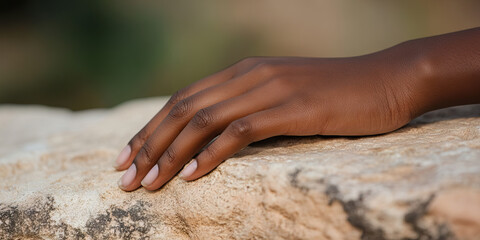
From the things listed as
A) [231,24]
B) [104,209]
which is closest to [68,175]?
[104,209]

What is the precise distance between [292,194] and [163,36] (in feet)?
11.8

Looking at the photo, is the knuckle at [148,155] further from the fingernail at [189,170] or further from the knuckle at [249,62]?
the knuckle at [249,62]

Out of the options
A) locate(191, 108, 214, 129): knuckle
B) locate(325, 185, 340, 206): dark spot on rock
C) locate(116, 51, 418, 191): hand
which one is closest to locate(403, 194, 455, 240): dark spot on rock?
locate(325, 185, 340, 206): dark spot on rock

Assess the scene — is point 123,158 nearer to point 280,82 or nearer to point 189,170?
point 189,170

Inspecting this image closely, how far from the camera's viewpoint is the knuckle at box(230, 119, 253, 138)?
2.90 ft

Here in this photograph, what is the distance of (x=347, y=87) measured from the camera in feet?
3.23

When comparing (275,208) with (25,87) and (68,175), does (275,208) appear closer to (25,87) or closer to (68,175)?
(68,175)

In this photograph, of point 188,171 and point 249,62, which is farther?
point 249,62

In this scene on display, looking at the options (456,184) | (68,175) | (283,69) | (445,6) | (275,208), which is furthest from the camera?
(445,6)

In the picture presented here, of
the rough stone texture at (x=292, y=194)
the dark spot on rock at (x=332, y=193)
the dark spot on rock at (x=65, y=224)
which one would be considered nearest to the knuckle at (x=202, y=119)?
the rough stone texture at (x=292, y=194)

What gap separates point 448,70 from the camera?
0.96 metres

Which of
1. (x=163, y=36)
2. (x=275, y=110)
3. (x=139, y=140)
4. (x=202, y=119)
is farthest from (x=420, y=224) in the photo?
(x=163, y=36)

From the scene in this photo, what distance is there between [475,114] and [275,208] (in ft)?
2.34

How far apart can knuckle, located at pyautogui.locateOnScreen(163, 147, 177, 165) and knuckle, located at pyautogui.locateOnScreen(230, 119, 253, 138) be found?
15 cm
